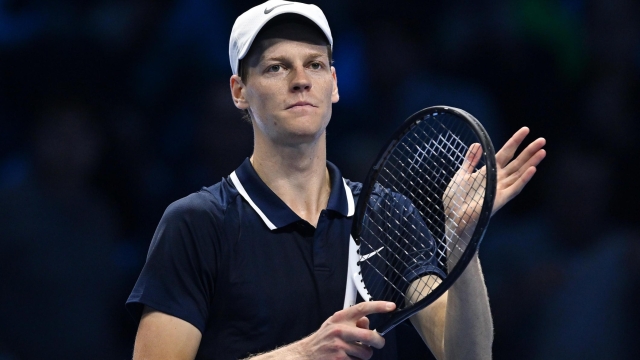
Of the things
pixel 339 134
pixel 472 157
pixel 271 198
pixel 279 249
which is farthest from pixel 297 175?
pixel 339 134

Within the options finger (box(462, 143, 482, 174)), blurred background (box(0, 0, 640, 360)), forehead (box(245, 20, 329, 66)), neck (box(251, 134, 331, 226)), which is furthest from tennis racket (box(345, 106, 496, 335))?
blurred background (box(0, 0, 640, 360))

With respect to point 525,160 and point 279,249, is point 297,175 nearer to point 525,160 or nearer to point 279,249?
point 279,249

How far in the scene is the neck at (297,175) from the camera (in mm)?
2176

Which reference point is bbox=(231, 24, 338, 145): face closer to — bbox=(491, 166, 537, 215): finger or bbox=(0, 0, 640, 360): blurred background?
bbox=(491, 166, 537, 215): finger

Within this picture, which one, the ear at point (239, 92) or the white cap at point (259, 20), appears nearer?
the white cap at point (259, 20)

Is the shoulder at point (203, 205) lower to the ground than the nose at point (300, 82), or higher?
lower

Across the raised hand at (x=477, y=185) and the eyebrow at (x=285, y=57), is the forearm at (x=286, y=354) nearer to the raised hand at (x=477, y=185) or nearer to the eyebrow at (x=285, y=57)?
the raised hand at (x=477, y=185)

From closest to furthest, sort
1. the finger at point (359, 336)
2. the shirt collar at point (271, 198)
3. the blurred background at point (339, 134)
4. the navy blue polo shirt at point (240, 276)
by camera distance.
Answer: the finger at point (359, 336) → the navy blue polo shirt at point (240, 276) → the shirt collar at point (271, 198) → the blurred background at point (339, 134)

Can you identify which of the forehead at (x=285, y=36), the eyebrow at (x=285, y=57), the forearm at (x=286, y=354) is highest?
the forehead at (x=285, y=36)

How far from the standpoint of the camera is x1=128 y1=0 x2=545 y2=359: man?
191 centimetres

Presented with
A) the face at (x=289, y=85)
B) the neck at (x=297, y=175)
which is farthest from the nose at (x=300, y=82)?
the neck at (x=297, y=175)

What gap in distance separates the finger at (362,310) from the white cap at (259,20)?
2.62ft

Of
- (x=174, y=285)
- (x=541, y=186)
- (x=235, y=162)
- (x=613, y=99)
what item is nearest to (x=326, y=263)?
(x=174, y=285)

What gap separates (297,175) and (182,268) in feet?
1.35
